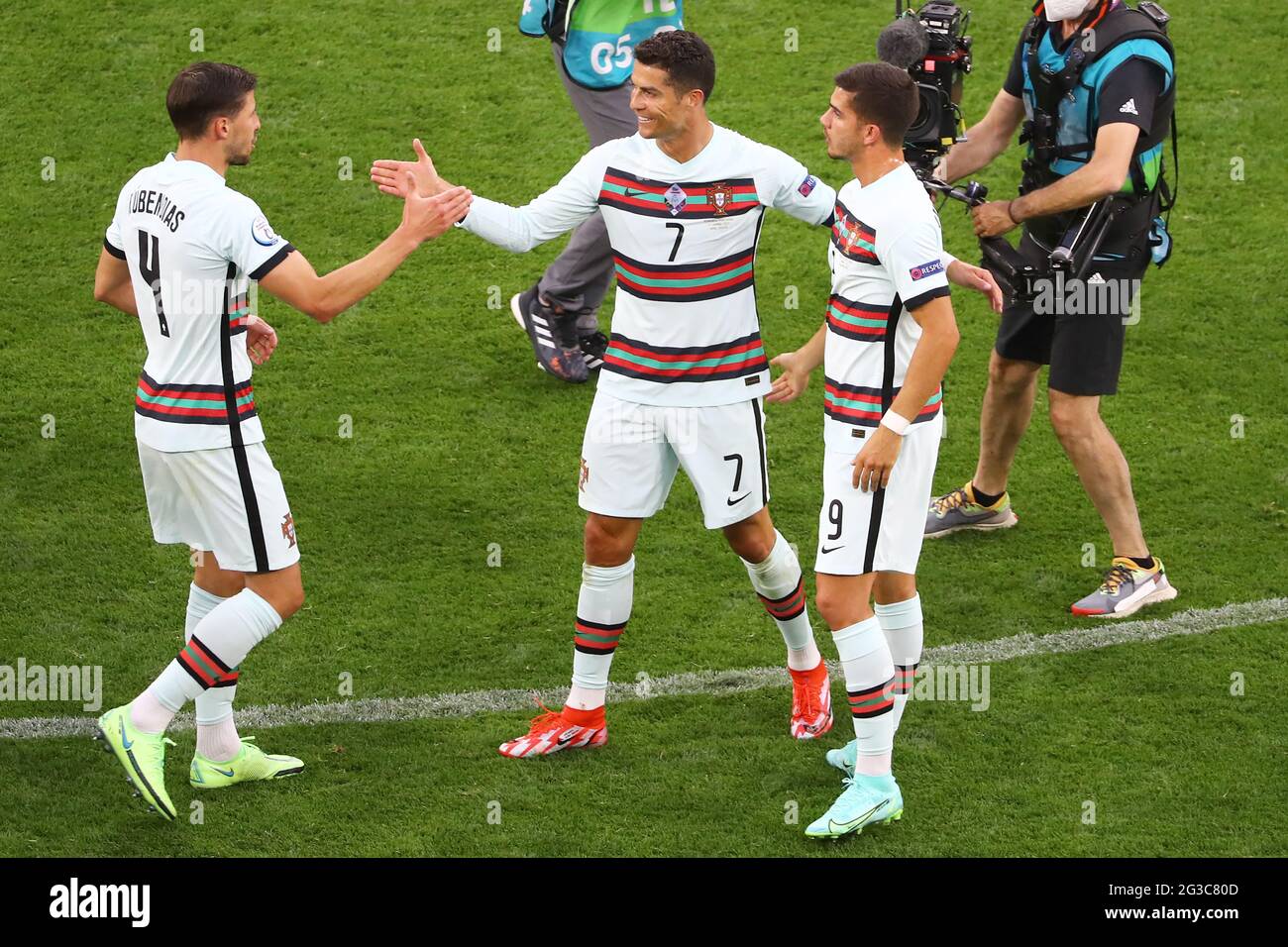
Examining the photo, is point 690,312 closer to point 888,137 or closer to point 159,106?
point 888,137

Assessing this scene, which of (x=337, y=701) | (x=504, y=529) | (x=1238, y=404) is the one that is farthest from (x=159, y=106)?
(x=1238, y=404)

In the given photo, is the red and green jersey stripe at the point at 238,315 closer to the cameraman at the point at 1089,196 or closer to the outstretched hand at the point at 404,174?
the outstretched hand at the point at 404,174

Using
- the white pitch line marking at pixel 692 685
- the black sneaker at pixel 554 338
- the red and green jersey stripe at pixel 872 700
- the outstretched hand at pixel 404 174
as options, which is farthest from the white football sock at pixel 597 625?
the black sneaker at pixel 554 338

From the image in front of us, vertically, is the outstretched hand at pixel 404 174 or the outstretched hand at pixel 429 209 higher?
the outstretched hand at pixel 404 174

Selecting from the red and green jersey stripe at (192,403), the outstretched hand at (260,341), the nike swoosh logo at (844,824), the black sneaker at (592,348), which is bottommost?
the nike swoosh logo at (844,824)

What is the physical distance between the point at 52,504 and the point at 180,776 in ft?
6.80

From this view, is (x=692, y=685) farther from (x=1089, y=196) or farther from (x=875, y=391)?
(x=1089, y=196)

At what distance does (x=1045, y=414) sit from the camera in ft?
26.2

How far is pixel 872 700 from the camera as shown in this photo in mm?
5105

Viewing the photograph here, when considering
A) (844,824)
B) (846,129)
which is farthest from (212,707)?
(846,129)

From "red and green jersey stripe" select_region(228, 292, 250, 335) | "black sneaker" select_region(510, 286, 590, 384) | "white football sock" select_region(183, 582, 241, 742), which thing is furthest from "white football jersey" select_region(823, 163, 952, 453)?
"black sneaker" select_region(510, 286, 590, 384)

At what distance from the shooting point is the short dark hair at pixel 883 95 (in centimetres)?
487

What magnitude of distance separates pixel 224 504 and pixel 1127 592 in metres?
3.31

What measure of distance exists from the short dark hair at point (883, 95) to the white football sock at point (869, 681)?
55.2 inches
